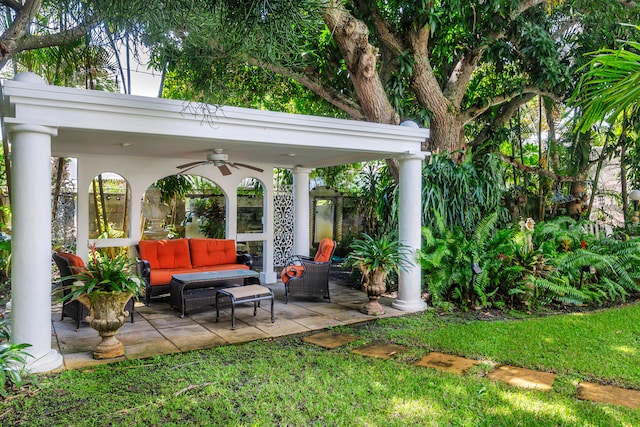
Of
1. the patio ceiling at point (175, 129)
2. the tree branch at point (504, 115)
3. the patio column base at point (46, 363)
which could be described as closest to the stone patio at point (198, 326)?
the patio column base at point (46, 363)

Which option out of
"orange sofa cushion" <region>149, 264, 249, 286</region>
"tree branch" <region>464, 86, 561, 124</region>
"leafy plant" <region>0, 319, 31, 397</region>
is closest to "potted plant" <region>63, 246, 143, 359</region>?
"leafy plant" <region>0, 319, 31, 397</region>

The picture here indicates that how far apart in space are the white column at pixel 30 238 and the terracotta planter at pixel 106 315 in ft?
1.37

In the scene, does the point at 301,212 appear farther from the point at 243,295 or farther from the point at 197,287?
the point at 243,295

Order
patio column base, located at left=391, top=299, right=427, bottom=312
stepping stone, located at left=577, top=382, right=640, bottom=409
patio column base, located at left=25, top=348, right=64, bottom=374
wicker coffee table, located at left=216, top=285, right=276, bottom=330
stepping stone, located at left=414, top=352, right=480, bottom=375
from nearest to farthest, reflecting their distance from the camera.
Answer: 1. stepping stone, located at left=577, top=382, right=640, bottom=409
2. patio column base, located at left=25, top=348, right=64, bottom=374
3. stepping stone, located at left=414, top=352, right=480, bottom=375
4. wicker coffee table, located at left=216, top=285, right=276, bottom=330
5. patio column base, located at left=391, top=299, right=427, bottom=312

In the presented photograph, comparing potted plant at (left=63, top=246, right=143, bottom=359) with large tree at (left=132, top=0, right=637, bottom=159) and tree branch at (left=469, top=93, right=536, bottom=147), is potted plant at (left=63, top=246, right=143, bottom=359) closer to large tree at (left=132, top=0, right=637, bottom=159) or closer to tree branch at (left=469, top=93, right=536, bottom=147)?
large tree at (left=132, top=0, right=637, bottom=159)

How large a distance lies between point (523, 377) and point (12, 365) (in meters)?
4.38

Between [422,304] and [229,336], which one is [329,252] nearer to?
[422,304]

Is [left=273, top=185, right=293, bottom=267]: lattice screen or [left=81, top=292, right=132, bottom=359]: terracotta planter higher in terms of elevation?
[left=273, top=185, right=293, bottom=267]: lattice screen

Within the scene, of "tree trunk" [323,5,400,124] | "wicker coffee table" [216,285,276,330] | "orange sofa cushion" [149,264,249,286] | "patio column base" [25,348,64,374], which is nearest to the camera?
"patio column base" [25,348,64,374]

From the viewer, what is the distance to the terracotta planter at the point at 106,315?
4258mm

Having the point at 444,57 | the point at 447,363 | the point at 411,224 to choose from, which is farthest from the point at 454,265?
the point at 444,57

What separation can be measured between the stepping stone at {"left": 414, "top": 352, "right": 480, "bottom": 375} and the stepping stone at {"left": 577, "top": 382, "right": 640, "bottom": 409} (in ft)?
2.97

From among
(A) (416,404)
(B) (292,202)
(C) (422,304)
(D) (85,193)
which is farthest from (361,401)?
(B) (292,202)

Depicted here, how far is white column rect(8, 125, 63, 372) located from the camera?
3.95 m
